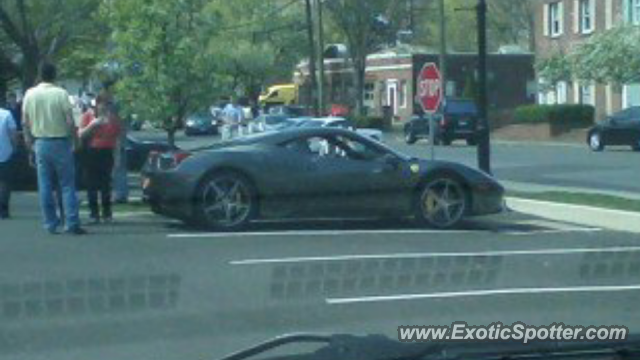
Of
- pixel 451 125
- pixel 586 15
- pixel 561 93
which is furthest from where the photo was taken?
pixel 561 93

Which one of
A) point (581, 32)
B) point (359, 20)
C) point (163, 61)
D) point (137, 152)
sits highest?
point (359, 20)

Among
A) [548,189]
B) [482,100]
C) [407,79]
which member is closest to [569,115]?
[407,79]

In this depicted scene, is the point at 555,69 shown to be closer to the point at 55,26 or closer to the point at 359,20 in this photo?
the point at 359,20

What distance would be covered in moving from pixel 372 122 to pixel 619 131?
13.8 m

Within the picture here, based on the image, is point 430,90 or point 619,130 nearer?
point 430,90

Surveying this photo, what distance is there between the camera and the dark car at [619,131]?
41938 millimetres

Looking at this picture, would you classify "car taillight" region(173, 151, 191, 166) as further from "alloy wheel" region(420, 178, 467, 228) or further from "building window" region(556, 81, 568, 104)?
"building window" region(556, 81, 568, 104)

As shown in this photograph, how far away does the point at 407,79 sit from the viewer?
67.2m

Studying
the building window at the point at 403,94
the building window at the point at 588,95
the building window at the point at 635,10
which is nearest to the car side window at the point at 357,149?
the building window at the point at 635,10

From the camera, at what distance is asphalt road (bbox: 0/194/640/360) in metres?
9.20

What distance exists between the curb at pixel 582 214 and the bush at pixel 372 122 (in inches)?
1121

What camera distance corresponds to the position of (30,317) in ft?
31.5

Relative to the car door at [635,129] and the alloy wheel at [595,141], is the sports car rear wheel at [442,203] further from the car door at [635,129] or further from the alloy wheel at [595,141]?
the alloy wheel at [595,141]

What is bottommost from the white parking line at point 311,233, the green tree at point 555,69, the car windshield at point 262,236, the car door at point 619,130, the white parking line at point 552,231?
the car door at point 619,130
